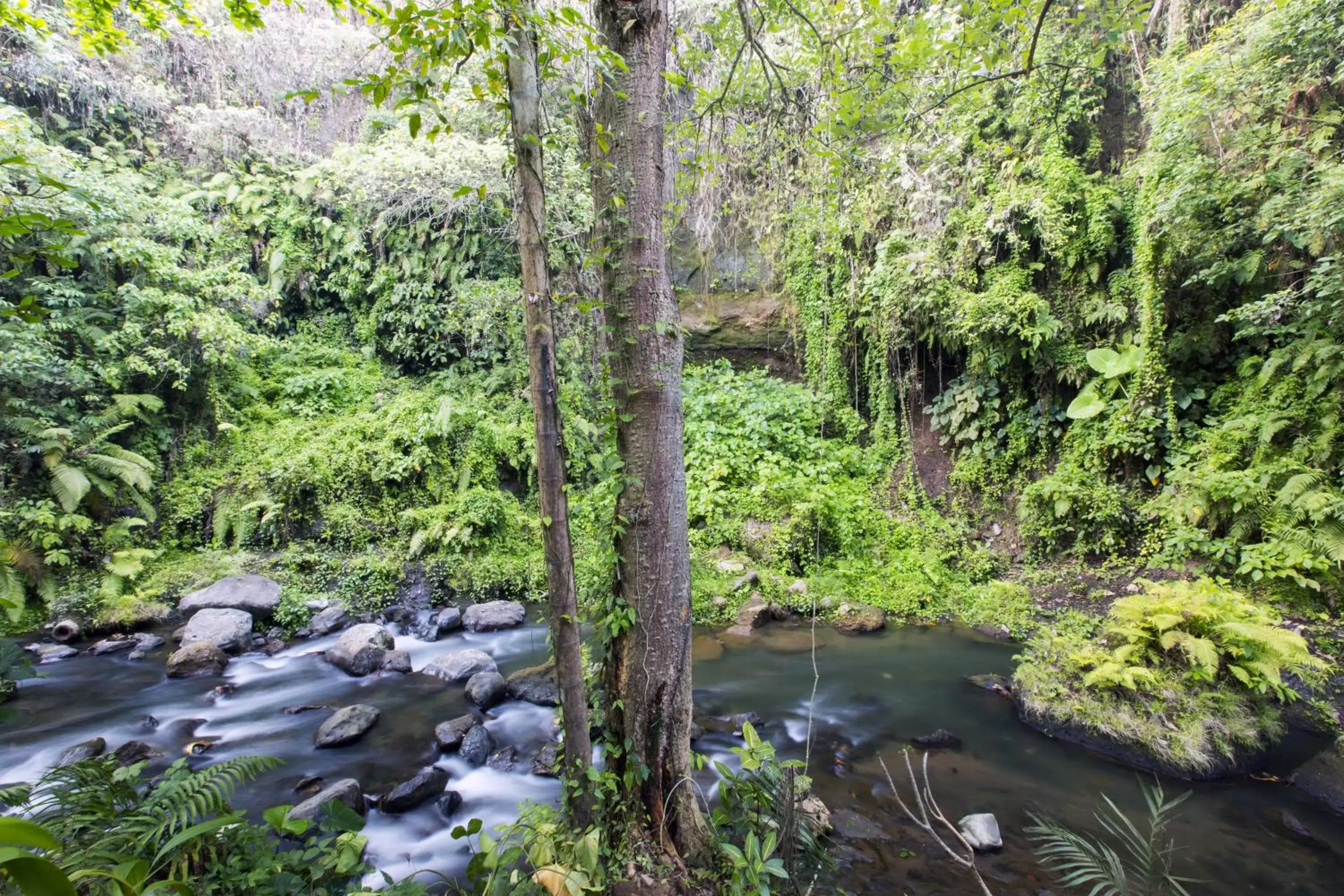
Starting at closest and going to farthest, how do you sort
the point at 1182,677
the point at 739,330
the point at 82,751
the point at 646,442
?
the point at 646,442
the point at 82,751
the point at 1182,677
the point at 739,330

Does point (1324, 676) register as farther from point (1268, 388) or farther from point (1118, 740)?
point (1268, 388)

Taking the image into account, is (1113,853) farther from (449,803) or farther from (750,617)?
(750,617)

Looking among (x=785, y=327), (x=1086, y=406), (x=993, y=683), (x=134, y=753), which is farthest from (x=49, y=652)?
(x=1086, y=406)

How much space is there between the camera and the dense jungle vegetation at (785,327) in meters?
4.21

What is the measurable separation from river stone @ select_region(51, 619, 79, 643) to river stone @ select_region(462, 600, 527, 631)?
437cm

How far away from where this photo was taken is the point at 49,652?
6477 mm

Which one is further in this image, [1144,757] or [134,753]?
[134,753]

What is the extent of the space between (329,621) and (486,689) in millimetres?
3065

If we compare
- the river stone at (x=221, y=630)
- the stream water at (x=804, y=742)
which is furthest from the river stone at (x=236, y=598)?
the stream water at (x=804, y=742)

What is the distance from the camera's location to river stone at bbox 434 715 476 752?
16.7 ft

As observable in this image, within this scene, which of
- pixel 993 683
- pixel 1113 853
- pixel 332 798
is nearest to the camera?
pixel 1113 853

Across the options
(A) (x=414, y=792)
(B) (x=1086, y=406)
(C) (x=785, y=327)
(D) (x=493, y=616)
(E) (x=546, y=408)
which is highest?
(C) (x=785, y=327)

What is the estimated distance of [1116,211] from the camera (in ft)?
26.2

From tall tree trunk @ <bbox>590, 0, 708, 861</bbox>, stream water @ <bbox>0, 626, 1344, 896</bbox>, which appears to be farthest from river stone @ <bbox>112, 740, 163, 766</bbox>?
tall tree trunk @ <bbox>590, 0, 708, 861</bbox>
